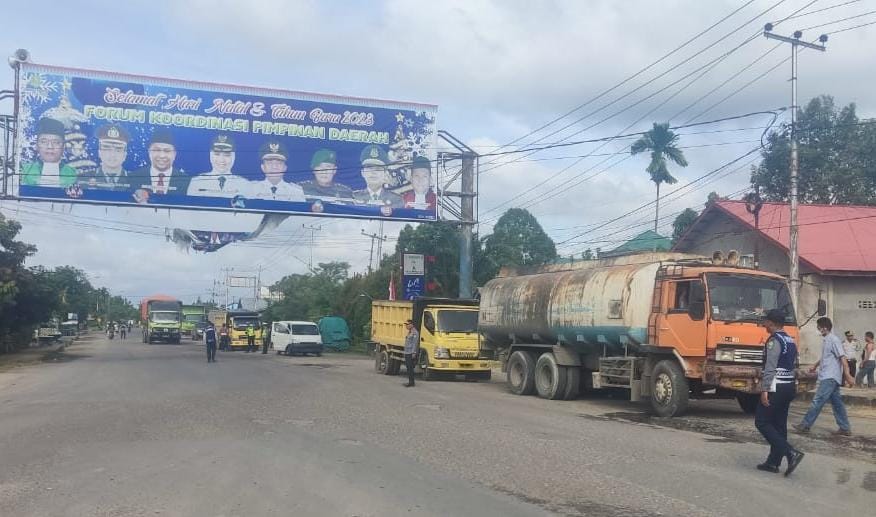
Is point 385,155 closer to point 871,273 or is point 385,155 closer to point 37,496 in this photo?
point 871,273

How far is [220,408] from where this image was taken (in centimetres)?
1509

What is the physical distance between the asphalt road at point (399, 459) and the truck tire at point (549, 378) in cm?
106

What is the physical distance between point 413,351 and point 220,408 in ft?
23.1

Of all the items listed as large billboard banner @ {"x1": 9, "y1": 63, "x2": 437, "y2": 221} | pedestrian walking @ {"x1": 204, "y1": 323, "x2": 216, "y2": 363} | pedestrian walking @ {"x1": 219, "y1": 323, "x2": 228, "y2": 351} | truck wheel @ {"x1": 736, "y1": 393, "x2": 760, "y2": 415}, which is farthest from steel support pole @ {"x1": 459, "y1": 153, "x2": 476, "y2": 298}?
pedestrian walking @ {"x1": 219, "y1": 323, "x2": 228, "y2": 351}

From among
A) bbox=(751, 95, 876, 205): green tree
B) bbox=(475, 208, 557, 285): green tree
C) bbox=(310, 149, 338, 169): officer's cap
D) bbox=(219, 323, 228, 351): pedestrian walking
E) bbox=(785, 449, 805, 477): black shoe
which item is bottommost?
bbox=(219, 323, 228, 351): pedestrian walking

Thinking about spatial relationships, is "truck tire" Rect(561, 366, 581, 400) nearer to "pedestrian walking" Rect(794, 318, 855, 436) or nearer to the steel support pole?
"pedestrian walking" Rect(794, 318, 855, 436)

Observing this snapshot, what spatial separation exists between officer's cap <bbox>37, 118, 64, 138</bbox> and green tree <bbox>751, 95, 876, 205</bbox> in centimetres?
Result: 3041

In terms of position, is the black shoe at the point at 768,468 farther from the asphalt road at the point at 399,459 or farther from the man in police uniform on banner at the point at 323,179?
the man in police uniform on banner at the point at 323,179

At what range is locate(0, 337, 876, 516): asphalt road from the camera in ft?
24.6

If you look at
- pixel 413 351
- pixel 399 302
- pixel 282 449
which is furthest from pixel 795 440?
pixel 399 302

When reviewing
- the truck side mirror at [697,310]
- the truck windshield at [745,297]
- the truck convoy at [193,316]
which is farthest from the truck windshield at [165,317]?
the truck windshield at [745,297]

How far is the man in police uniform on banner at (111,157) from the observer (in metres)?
27.7

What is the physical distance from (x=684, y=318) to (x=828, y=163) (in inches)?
1182

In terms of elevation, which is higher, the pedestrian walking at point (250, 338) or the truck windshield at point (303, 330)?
the truck windshield at point (303, 330)
